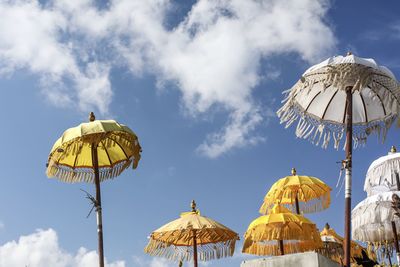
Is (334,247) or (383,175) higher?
(383,175)

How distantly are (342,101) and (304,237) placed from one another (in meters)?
2.82

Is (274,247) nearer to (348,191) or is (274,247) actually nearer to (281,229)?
(281,229)

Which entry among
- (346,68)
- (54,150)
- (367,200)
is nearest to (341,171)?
(346,68)

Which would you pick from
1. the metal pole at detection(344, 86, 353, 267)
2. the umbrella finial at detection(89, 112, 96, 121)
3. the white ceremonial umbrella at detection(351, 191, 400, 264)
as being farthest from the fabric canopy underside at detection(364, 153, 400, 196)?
the umbrella finial at detection(89, 112, 96, 121)

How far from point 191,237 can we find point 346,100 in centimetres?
435

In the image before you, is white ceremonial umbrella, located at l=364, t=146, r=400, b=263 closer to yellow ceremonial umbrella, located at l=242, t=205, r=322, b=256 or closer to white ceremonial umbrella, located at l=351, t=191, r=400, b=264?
white ceremonial umbrella, located at l=351, t=191, r=400, b=264

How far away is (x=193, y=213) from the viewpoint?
10664mm

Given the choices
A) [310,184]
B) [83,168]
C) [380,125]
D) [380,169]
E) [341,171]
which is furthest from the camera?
[310,184]

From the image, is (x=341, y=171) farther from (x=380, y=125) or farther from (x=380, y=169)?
(x=380, y=169)

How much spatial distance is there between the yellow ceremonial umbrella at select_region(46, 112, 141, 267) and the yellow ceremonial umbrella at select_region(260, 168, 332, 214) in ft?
11.1

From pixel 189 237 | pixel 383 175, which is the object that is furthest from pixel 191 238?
pixel 383 175

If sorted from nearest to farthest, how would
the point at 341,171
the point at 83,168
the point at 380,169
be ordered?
the point at 341,171 < the point at 83,168 < the point at 380,169

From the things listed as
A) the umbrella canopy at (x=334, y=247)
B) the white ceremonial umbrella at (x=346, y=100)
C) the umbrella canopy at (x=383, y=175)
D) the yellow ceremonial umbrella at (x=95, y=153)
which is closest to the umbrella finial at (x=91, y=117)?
the yellow ceremonial umbrella at (x=95, y=153)

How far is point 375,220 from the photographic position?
1041cm
